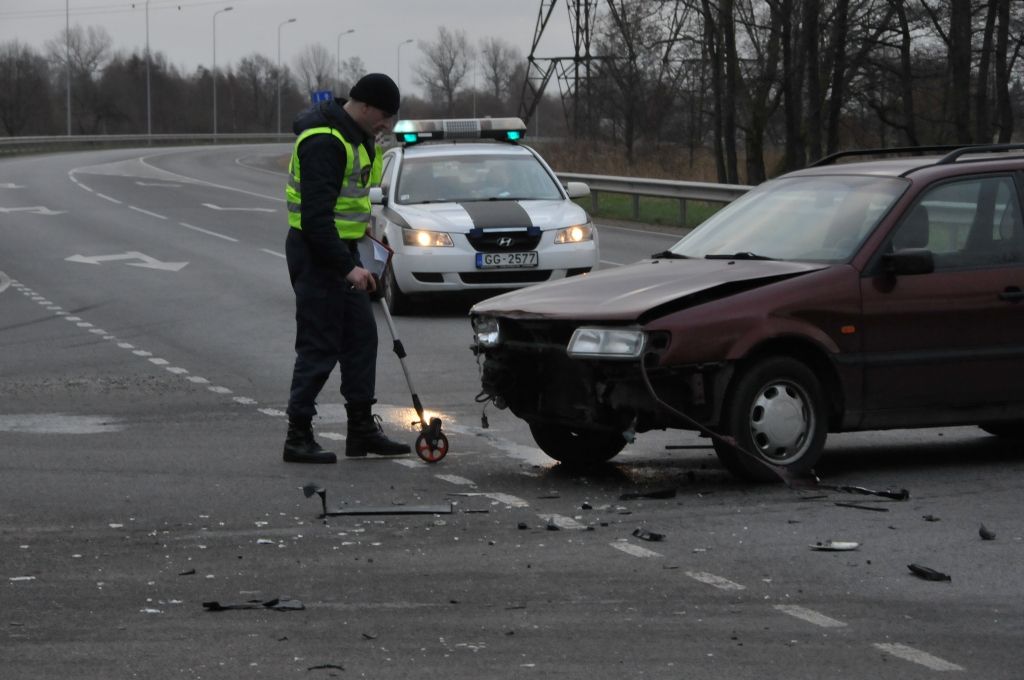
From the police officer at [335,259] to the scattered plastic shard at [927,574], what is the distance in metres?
3.62

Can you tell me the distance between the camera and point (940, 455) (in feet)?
30.7

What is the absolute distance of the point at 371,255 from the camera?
371 inches

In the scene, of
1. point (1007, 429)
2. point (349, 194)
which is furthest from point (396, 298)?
point (1007, 429)

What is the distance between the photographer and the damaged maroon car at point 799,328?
7.94 meters

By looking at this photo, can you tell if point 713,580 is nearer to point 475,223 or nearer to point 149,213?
point 475,223

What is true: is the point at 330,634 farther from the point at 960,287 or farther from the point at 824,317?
the point at 960,287

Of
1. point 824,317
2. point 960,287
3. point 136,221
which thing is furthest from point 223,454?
point 136,221

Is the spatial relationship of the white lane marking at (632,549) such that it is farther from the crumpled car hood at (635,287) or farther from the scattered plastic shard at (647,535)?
the crumpled car hood at (635,287)

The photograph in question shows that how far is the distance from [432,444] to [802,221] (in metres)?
2.17

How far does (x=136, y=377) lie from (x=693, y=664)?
861cm

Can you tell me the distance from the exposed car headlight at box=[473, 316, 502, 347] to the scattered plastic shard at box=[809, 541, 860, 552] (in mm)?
2279

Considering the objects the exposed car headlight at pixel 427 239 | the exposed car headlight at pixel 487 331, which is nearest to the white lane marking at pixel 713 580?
the exposed car headlight at pixel 487 331

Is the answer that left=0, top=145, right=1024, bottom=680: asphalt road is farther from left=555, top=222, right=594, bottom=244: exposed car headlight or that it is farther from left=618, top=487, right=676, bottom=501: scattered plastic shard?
left=555, top=222, right=594, bottom=244: exposed car headlight

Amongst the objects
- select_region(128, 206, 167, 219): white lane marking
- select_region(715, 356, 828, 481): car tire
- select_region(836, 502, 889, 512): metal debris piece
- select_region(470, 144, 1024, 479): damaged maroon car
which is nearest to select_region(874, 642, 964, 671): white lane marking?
select_region(836, 502, 889, 512): metal debris piece
